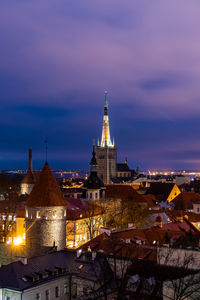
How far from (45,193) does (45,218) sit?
7.54 ft

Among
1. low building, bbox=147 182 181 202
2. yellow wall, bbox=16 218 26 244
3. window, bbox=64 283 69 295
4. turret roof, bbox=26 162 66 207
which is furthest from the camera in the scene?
low building, bbox=147 182 181 202

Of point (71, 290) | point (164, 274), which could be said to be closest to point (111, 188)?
point (71, 290)

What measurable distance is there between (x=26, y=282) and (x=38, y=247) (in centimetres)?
906

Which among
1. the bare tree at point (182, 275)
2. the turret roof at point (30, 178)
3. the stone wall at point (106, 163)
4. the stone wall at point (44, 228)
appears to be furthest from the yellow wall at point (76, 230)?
the stone wall at point (106, 163)

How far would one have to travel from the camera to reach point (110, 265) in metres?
28.9

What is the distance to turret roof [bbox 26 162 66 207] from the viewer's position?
38.1 metres

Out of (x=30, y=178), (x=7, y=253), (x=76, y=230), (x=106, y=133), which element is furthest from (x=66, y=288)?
(x=106, y=133)

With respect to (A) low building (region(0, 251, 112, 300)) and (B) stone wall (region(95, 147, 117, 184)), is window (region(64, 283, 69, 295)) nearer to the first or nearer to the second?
(A) low building (region(0, 251, 112, 300))

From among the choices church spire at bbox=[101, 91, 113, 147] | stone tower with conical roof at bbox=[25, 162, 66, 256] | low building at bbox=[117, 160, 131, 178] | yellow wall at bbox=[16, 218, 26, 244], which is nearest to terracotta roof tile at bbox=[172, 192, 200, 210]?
yellow wall at bbox=[16, 218, 26, 244]

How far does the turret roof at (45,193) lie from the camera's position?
38.1 metres

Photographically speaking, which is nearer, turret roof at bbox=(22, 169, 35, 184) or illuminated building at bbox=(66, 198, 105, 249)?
illuminated building at bbox=(66, 198, 105, 249)

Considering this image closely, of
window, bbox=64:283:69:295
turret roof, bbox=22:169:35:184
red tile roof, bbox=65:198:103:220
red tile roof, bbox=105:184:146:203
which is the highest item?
turret roof, bbox=22:169:35:184

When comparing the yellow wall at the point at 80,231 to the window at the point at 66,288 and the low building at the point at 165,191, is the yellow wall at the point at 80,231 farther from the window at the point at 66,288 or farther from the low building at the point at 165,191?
the low building at the point at 165,191

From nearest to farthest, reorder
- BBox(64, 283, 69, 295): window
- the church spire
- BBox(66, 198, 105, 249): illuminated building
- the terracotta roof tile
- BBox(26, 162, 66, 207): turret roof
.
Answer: BBox(64, 283, 69, 295): window, BBox(26, 162, 66, 207): turret roof, BBox(66, 198, 105, 249): illuminated building, the terracotta roof tile, the church spire
